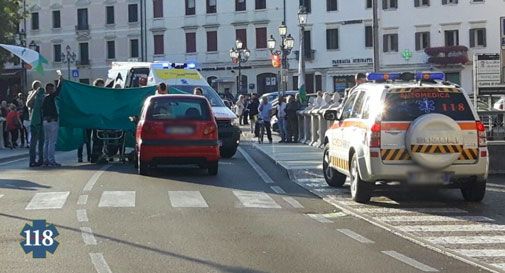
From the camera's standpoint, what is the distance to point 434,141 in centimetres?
1135

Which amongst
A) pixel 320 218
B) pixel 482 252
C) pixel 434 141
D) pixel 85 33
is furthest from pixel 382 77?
pixel 85 33

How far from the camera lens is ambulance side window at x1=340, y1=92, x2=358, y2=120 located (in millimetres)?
13445

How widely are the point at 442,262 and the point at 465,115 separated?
414 cm

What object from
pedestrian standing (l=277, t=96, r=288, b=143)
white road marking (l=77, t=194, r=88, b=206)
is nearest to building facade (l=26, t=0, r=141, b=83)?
pedestrian standing (l=277, t=96, r=288, b=143)

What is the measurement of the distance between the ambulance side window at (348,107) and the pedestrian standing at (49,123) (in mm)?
7611

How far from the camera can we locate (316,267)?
7.73 metres

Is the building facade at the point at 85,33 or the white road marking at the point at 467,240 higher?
the building facade at the point at 85,33

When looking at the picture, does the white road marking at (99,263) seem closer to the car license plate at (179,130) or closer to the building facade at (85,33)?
the car license plate at (179,130)

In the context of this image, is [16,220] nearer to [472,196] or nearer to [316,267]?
[316,267]

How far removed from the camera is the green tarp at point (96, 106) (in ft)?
62.8

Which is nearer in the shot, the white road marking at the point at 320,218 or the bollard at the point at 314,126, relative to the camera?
the white road marking at the point at 320,218

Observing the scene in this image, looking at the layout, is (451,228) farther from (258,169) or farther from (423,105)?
(258,169)

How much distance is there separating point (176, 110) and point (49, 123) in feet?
12.8

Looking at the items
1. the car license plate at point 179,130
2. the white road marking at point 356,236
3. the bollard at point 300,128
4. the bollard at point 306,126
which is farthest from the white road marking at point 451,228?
the bollard at point 300,128
